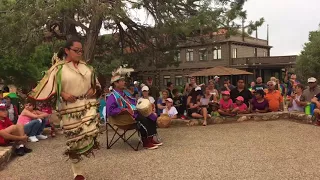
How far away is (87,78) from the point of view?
174 inches

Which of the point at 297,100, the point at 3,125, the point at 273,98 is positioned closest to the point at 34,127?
the point at 3,125

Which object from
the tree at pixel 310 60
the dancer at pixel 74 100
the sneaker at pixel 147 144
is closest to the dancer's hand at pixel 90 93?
the dancer at pixel 74 100

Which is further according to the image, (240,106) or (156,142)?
(240,106)

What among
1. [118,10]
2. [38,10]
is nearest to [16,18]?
[38,10]

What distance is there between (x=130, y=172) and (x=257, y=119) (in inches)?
222

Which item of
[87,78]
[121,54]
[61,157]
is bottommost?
[61,157]

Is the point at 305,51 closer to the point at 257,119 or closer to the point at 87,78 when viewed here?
the point at 257,119

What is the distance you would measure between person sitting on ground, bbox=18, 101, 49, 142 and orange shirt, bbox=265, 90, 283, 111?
19.5 ft

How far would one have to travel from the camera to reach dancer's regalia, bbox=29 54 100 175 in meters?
4.23

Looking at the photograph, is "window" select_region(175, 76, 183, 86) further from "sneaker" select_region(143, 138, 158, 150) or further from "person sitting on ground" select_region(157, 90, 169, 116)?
"sneaker" select_region(143, 138, 158, 150)

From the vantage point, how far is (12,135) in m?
6.06

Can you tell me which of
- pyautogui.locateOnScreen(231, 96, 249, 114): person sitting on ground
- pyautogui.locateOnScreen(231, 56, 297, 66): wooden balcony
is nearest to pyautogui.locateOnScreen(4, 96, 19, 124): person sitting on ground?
pyautogui.locateOnScreen(231, 96, 249, 114): person sitting on ground

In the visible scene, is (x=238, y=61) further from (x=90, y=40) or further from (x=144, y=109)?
(x=144, y=109)

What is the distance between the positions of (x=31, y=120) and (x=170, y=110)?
11.7 ft
